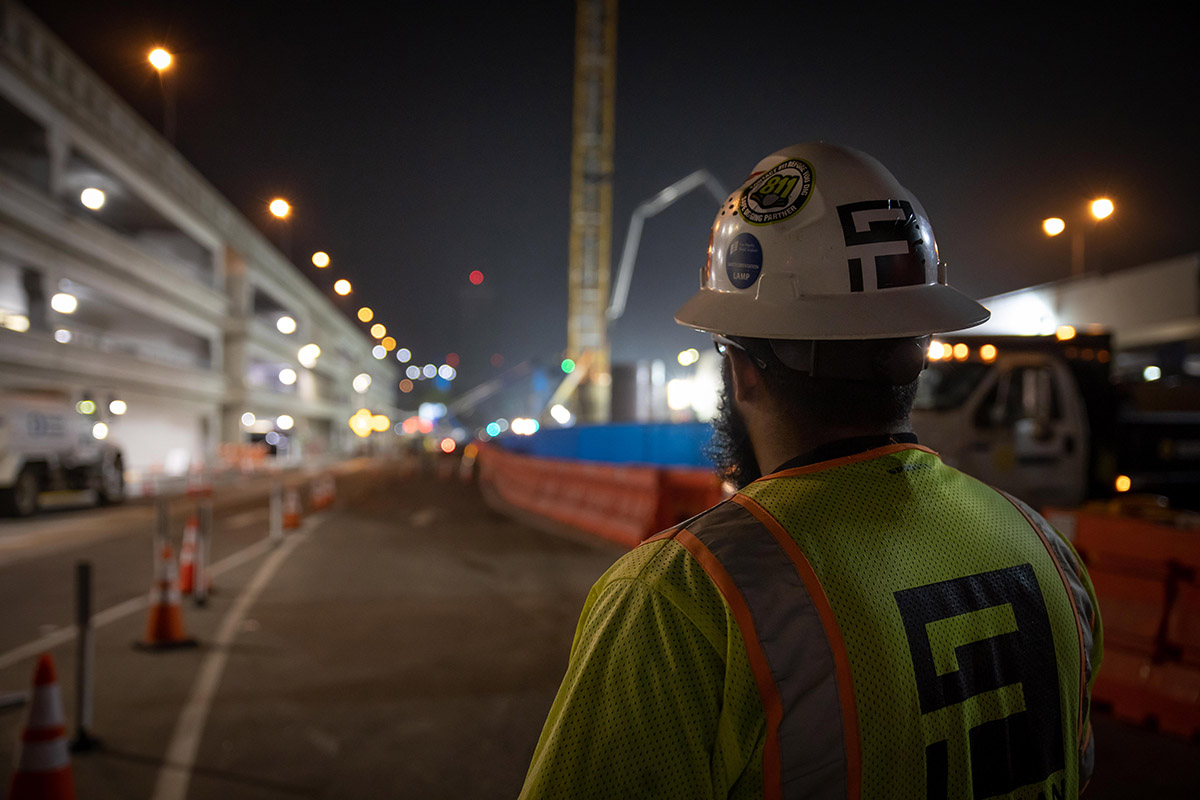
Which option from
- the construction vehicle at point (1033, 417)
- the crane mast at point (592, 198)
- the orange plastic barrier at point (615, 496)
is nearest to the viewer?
the construction vehicle at point (1033, 417)

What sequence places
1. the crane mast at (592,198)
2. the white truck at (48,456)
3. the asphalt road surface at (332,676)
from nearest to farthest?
the asphalt road surface at (332,676)
the white truck at (48,456)
the crane mast at (592,198)

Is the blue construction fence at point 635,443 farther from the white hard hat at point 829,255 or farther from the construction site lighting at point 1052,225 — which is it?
the white hard hat at point 829,255

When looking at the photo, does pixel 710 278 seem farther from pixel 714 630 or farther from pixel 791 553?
pixel 714 630

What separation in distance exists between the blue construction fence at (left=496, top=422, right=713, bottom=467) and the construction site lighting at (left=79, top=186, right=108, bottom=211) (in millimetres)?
22429

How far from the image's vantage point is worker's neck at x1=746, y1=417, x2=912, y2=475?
5.14 feet

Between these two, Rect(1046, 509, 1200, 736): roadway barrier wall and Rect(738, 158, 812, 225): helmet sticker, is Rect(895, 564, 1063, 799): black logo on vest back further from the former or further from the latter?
Rect(1046, 509, 1200, 736): roadway barrier wall

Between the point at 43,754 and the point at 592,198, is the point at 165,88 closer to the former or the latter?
the point at 43,754

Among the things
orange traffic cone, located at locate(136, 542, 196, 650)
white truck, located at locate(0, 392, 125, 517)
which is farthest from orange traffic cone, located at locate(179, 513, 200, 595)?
white truck, located at locate(0, 392, 125, 517)

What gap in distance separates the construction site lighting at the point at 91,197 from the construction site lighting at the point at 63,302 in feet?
13.7

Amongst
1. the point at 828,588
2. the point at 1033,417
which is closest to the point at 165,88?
the point at 828,588

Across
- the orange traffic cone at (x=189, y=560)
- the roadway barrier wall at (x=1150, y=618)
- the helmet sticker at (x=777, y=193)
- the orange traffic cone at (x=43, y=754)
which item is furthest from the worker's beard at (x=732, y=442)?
the orange traffic cone at (x=189, y=560)

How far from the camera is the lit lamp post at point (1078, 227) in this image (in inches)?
409

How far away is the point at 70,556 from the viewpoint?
13.7m

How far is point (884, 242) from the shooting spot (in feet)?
5.71
